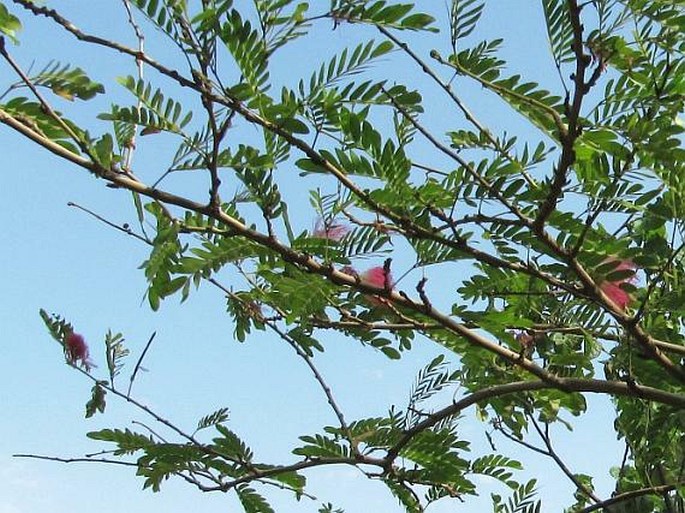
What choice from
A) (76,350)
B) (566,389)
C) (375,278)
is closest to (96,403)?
(76,350)

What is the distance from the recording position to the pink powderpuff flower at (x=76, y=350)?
2357mm

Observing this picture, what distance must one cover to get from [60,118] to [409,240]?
712 mm

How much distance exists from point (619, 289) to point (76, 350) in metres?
1.25

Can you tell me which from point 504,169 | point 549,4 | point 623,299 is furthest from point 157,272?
point 623,299

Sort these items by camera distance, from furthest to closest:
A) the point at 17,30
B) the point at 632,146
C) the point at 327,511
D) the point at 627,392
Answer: the point at 327,511, the point at 627,392, the point at 632,146, the point at 17,30

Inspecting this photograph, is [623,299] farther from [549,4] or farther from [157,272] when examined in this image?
[157,272]

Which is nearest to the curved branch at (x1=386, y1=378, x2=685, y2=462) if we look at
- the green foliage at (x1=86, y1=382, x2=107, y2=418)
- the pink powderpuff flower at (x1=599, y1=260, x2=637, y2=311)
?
the pink powderpuff flower at (x1=599, y1=260, x2=637, y2=311)

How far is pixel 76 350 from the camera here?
2373mm

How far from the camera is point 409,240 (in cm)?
195

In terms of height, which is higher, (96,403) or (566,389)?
(96,403)

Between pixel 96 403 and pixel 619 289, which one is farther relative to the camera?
pixel 96 403

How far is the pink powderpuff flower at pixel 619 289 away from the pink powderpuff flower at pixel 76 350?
120cm

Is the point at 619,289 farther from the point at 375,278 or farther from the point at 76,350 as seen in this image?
the point at 76,350

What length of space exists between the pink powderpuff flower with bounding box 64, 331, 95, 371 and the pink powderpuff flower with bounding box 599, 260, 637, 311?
1.20 metres
